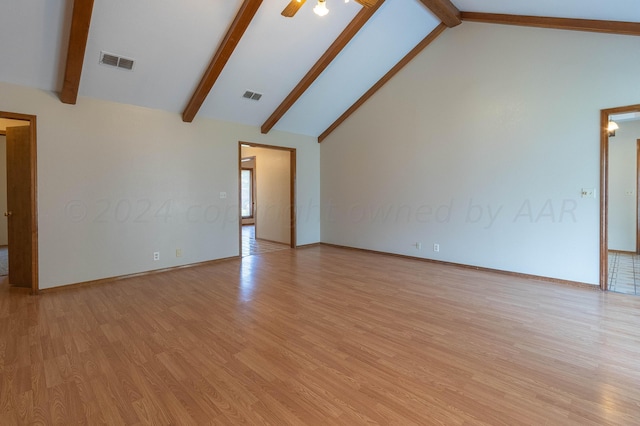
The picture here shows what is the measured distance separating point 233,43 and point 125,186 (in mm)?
2550

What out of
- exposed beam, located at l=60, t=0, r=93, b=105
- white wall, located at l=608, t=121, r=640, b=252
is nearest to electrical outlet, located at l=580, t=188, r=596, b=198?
white wall, located at l=608, t=121, r=640, b=252

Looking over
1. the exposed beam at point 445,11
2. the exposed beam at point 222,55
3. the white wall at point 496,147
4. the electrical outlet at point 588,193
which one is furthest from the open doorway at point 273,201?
the electrical outlet at point 588,193

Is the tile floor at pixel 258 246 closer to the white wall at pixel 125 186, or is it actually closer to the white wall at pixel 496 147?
the white wall at pixel 125 186

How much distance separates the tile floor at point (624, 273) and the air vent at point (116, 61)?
6.71 m

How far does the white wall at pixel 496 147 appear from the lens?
3.83m

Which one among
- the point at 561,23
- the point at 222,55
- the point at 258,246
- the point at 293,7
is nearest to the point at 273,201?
the point at 258,246

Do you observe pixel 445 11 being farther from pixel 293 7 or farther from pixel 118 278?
pixel 118 278

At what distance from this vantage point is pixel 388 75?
5699 mm

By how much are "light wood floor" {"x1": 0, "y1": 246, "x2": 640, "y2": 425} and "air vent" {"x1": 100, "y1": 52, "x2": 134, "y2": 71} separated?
2.85m

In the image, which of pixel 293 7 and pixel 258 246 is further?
pixel 258 246

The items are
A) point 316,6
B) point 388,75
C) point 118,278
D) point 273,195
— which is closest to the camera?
point 316,6

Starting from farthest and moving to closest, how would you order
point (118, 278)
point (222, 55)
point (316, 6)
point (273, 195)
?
point (273, 195) → point (118, 278) → point (222, 55) → point (316, 6)

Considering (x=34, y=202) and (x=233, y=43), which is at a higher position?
(x=233, y=43)

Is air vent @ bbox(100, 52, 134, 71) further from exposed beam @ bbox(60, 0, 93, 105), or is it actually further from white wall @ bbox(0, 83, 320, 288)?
white wall @ bbox(0, 83, 320, 288)
